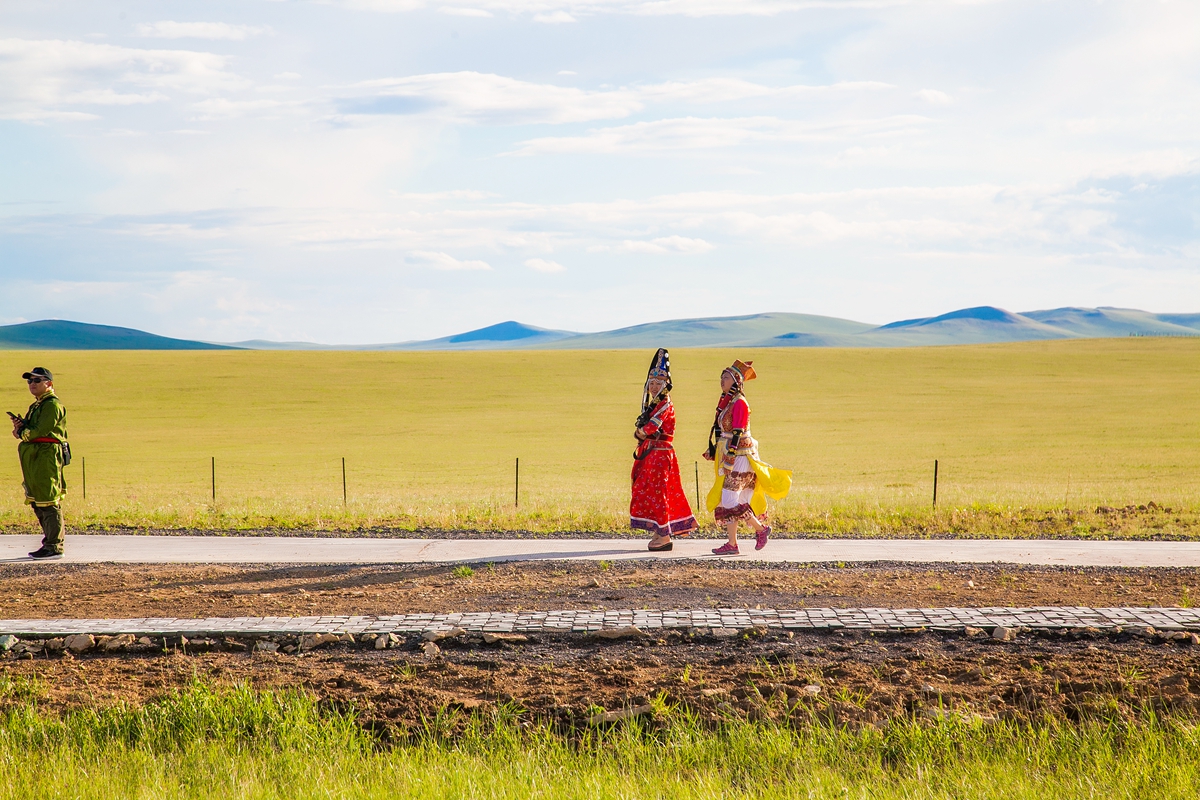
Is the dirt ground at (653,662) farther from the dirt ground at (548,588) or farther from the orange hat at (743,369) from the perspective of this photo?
the orange hat at (743,369)

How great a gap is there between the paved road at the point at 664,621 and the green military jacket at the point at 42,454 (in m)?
4.45

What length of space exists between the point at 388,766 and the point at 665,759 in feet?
4.09

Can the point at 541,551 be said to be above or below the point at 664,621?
below

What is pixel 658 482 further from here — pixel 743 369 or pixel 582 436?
pixel 582 436

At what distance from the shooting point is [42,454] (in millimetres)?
11133

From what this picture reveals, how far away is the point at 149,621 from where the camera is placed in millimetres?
6879

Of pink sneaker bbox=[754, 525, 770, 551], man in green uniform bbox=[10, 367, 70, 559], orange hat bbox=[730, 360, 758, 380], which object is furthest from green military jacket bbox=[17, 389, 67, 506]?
pink sneaker bbox=[754, 525, 770, 551]

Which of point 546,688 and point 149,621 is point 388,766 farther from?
point 149,621

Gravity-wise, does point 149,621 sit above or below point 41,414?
below

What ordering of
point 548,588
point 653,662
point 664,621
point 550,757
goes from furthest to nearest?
point 548,588
point 664,621
point 653,662
point 550,757

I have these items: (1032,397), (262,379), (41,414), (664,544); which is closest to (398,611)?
(664,544)

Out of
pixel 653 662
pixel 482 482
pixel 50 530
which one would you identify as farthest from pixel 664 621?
pixel 482 482

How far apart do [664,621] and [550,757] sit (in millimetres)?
2418

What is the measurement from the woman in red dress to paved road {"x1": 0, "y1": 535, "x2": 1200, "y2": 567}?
A: 1.16 ft
